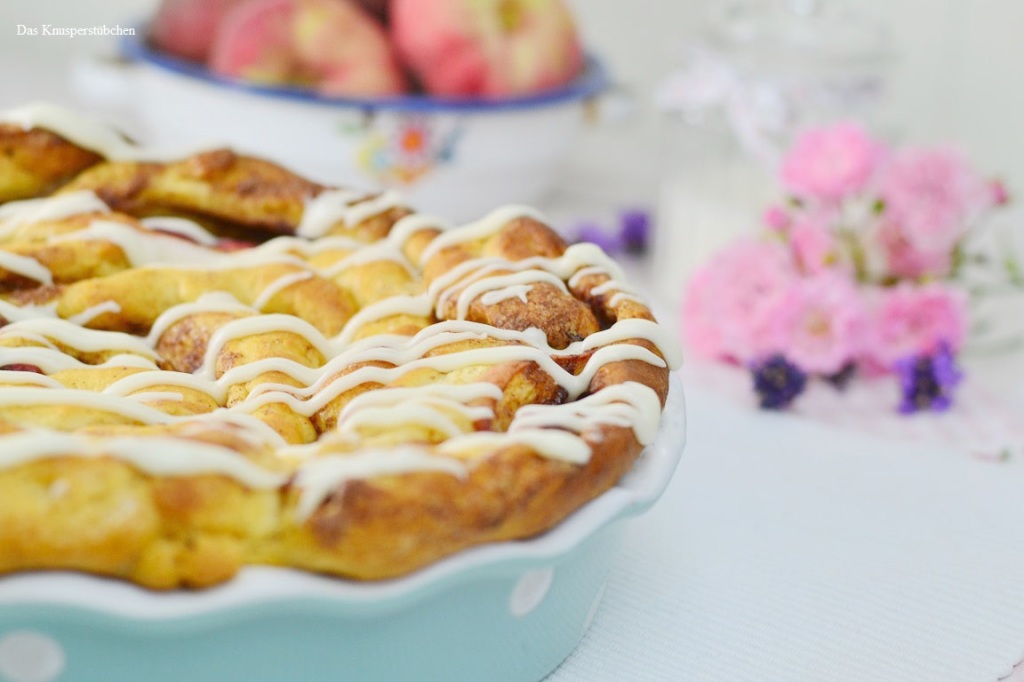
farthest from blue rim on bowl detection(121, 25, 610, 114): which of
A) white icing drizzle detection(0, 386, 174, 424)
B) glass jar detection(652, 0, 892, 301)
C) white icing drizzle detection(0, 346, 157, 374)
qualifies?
white icing drizzle detection(0, 386, 174, 424)

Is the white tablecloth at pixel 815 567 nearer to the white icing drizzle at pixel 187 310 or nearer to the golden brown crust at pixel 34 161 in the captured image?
the white icing drizzle at pixel 187 310

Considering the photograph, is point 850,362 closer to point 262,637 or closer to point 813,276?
point 813,276

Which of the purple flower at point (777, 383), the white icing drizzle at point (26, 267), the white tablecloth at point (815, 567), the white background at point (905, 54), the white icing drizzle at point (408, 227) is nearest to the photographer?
the white tablecloth at point (815, 567)

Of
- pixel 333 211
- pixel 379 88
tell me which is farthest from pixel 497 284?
pixel 379 88

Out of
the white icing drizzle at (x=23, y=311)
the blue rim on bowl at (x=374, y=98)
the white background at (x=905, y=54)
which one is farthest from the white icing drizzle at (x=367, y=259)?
the white background at (x=905, y=54)

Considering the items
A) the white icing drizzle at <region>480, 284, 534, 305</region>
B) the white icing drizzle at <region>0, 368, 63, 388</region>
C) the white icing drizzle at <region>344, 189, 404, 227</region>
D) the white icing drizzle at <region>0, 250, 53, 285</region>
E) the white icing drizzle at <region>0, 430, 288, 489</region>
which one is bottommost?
A: the white icing drizzle at <region>0, 250, 53, 285</region>

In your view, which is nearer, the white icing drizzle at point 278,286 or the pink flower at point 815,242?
the white icing drizzle at point 278,286

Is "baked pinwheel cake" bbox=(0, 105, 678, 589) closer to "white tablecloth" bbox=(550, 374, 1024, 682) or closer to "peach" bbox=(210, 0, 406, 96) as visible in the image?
"white tablecloth" bbox=(550, 374, 1024, 682)
